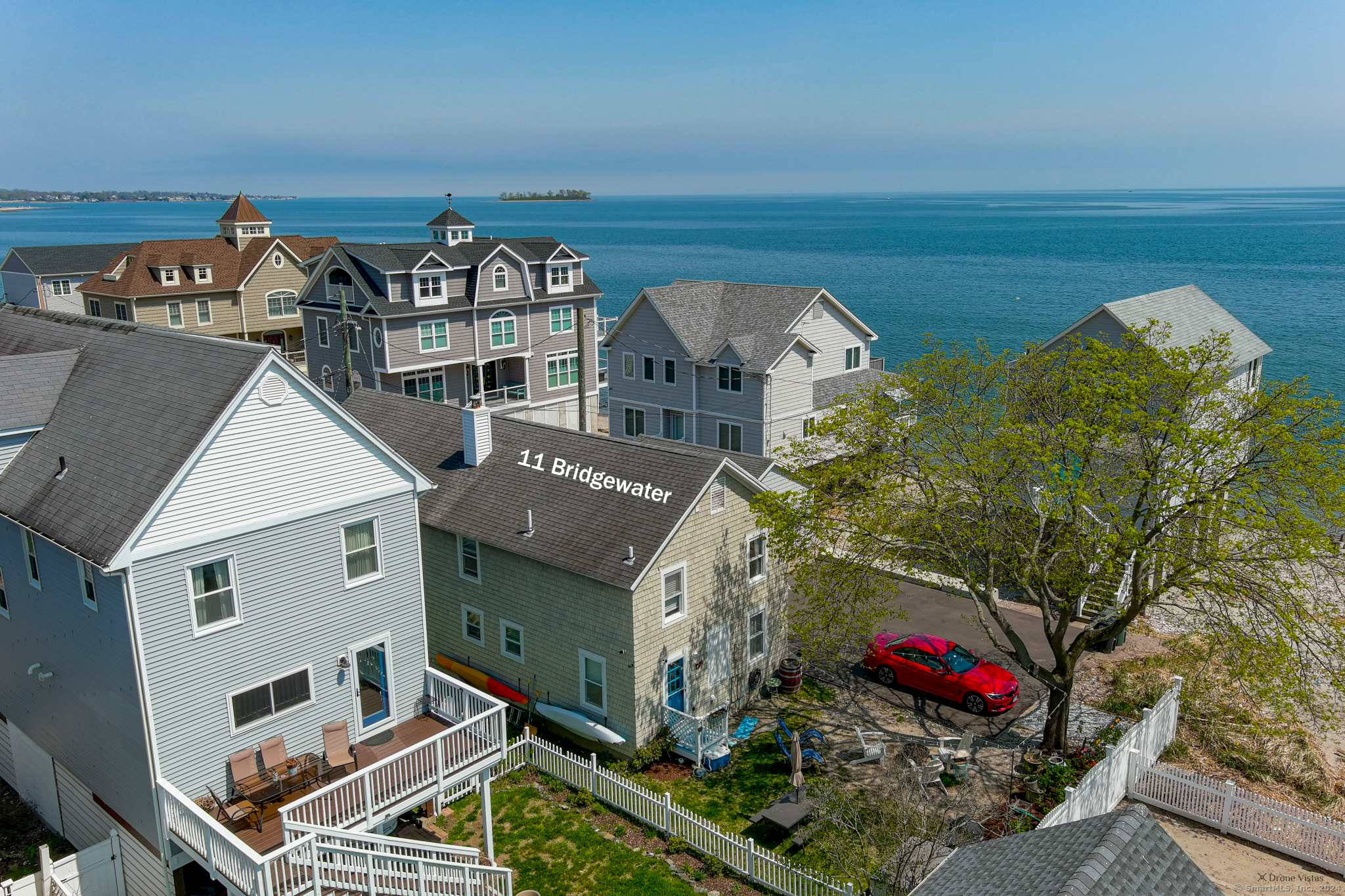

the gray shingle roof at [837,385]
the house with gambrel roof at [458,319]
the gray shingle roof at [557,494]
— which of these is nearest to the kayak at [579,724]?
the gray shingle roof at [557,494]

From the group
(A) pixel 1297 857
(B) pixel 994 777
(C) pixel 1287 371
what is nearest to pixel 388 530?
(B) pixel 994 777

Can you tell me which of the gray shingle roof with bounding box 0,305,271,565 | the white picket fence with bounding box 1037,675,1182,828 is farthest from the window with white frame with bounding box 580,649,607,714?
the gray shingle roof with bounding box 0,305,271,565

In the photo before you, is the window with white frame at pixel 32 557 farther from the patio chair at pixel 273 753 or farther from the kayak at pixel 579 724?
the kayak at pixel 579 724

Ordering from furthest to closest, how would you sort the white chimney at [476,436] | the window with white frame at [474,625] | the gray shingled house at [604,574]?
the white chimney at [476,436], the window with white frame at [474,625], the gray shingled house at [604,574]

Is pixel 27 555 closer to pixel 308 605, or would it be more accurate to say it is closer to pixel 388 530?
pixel 308 605

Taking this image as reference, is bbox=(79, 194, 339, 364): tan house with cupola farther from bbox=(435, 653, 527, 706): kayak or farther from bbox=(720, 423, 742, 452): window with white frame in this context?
bbox=(435, 653, 527, 706): kayak
